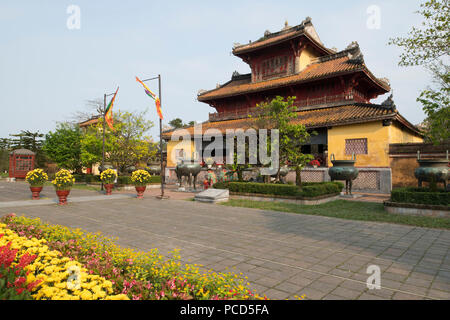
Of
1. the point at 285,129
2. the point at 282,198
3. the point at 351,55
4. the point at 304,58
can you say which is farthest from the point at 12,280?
the point at 304,58

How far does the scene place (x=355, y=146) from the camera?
637 inches

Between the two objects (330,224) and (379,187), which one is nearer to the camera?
(330,224)

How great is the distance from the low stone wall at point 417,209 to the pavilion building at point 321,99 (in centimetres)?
692

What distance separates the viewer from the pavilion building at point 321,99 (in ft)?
50.8

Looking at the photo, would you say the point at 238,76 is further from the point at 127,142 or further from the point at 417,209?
the point at 417,209

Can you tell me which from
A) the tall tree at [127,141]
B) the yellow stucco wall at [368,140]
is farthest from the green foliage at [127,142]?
the yellow stucco wall at [368,140]

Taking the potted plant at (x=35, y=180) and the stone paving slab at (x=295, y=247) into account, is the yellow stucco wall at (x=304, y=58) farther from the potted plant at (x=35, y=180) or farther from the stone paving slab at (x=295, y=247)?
the potted plant at (x=35, y=180)

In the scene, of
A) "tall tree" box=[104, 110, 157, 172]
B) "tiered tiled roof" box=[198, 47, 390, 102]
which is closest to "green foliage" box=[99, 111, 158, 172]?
"tall tree" box=[104, 110, 157, 172]

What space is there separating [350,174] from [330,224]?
5917mm

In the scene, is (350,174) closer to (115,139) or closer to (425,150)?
(425,150)
